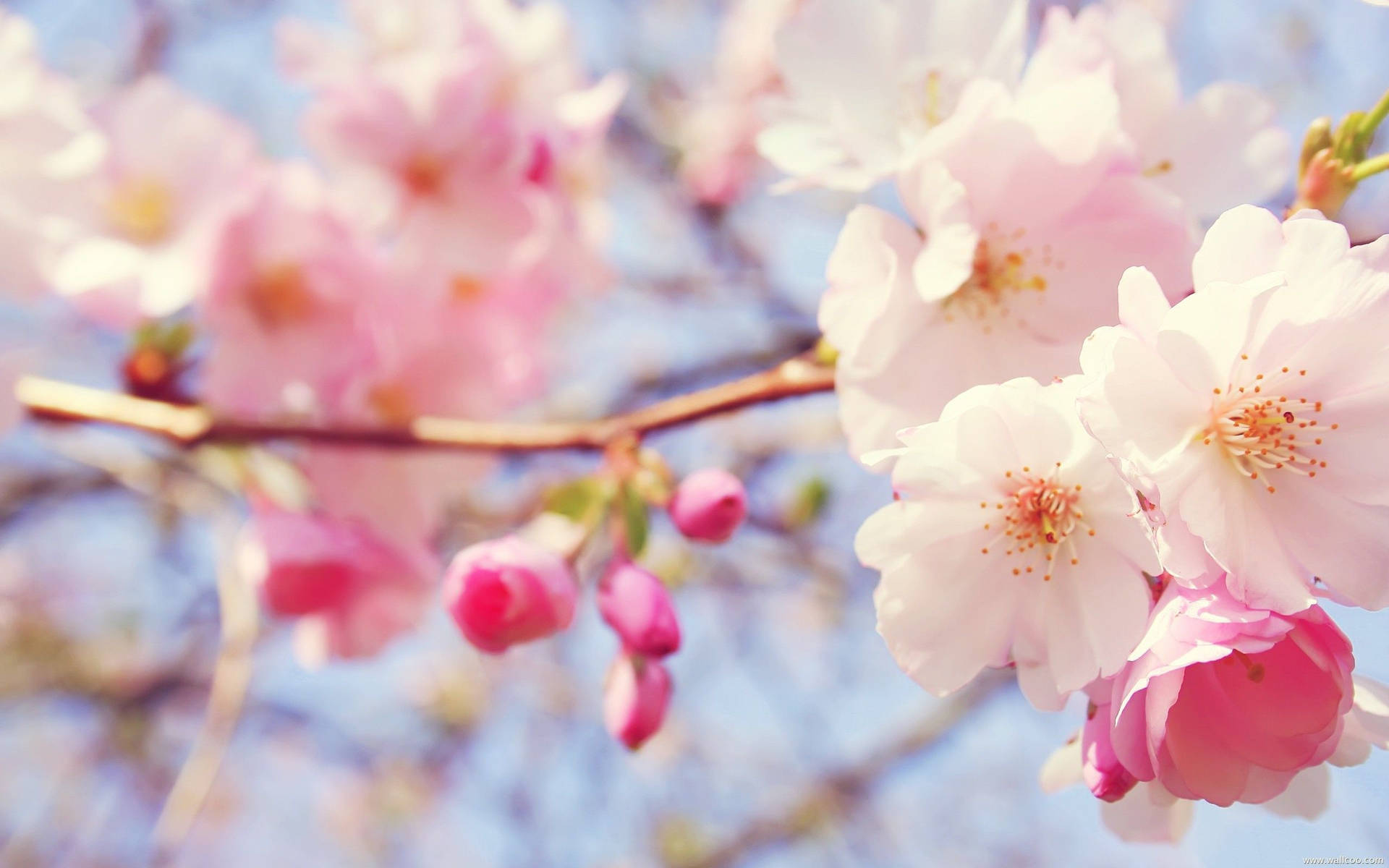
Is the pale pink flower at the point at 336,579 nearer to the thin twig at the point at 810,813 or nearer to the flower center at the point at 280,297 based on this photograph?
the flower center at the point at 280,297

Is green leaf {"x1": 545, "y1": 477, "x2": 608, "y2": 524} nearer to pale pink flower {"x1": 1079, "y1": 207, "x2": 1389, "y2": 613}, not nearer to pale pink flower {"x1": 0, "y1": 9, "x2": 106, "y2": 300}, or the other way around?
pale pink flower {"x1": 1079, "y1": 207, "x2": 1389, "y2": 613}

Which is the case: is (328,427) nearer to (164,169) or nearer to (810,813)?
(164,169)

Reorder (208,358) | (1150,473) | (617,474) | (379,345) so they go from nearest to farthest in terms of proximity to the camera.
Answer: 1. (1150,473)
2. (617,474)
3. (208,358)
4. (379,345)

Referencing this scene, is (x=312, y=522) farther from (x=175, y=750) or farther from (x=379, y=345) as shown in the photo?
(x=175, y=750)

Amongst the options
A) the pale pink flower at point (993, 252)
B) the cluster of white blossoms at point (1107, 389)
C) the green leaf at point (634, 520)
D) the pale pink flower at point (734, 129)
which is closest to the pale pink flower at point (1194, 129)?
A: the cluster of white blossoms at point (1107, 389)

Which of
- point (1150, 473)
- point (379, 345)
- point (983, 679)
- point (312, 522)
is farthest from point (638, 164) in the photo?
point (1150, 473)

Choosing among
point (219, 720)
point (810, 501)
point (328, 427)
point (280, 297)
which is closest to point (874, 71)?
point (328, 427)

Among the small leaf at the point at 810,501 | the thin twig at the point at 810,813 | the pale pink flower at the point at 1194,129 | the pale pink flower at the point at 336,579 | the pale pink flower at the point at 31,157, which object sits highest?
the pale pink flower at the point at 1194,129
